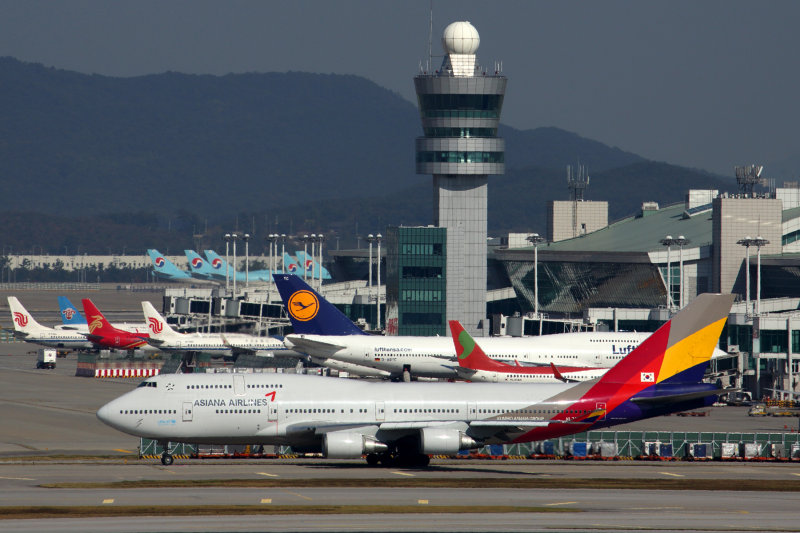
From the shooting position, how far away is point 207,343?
146750 mm

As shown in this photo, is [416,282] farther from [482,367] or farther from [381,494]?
[381,494]

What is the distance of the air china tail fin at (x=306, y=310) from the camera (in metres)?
110

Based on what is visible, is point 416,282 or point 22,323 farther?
point 416,282

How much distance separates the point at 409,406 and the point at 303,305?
51.2 meters

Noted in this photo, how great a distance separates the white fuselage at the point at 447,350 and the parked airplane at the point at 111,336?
1678 inches

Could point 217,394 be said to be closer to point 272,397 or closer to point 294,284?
point 272,397

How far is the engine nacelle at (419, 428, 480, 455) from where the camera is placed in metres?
58.4

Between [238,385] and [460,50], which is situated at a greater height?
[460,50]

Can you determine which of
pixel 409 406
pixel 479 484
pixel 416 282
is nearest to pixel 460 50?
pixel 416 282

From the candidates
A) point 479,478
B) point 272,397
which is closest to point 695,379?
point 479,478

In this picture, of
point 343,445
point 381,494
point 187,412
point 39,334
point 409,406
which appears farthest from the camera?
point 39,334

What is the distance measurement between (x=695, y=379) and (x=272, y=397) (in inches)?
854

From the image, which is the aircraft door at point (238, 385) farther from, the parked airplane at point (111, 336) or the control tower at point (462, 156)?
the control tower at point (462, 156)

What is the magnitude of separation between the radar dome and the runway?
11216cm
